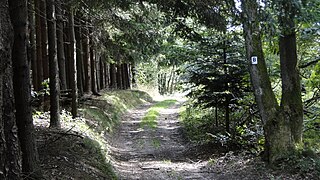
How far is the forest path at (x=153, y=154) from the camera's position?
9.82m

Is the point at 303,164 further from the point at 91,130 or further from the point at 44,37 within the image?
the point at 44,37

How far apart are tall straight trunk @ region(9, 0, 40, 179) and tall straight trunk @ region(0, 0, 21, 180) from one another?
3.06ft

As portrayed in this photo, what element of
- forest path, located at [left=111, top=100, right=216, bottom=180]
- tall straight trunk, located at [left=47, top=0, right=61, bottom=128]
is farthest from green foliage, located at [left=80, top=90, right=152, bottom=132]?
tall straight trunk, located at [left=47, top=0, right=61, bottom=128]

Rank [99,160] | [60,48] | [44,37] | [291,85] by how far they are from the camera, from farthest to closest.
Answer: [44,37] < [60,48] < [99,160] < [291,85]

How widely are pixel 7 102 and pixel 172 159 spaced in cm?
842

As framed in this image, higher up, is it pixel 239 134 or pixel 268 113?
pixel 268 113

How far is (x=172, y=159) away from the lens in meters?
12.2

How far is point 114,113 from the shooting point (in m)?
20.1

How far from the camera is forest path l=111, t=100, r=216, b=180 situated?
387 inches

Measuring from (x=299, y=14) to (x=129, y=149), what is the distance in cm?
943

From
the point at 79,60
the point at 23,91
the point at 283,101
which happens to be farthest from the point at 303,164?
the point at 79,60

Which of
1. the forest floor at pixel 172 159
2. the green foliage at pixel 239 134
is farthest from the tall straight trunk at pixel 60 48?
the green foliage at pixel 239 134

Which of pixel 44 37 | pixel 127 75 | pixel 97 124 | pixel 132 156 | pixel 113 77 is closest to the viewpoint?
pixel 132 156

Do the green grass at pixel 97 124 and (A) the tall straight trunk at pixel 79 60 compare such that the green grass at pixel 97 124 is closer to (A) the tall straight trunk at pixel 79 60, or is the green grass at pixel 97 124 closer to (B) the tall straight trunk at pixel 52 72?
(B) the tall straight trunk at pixel 52 72
